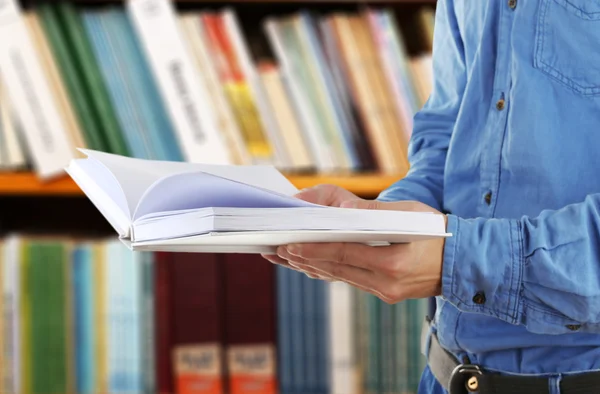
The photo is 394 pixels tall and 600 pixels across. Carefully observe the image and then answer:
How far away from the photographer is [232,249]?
0.69 meters

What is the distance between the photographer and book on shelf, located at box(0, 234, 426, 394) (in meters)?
1.44

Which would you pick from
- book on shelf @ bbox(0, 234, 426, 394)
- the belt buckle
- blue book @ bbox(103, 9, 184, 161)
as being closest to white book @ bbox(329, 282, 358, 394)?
book on shelf @ bbox(0, 234, 426, 394)

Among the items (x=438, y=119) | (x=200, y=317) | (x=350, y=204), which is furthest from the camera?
(x=200, y=317)

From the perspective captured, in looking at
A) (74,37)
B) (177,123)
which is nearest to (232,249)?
(177,123)

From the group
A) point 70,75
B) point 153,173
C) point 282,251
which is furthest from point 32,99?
point 282,251

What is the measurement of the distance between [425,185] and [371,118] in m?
0.66

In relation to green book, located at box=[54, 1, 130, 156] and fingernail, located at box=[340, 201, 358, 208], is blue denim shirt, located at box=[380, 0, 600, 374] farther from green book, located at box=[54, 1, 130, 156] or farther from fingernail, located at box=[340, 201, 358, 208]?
green book, located at box=[54, 1, 130, 156]

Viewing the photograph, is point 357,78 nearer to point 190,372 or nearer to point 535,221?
point 190,372

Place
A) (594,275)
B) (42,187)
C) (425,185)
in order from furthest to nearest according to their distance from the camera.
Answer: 1. (42,187)
2. (425,185)
3. (594,275)

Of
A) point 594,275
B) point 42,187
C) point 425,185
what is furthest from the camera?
point 42,187

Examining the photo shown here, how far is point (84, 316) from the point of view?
147cm

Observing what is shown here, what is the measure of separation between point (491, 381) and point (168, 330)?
2.76ft

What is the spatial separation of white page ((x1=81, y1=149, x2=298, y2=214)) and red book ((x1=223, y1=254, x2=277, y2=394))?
0.66m

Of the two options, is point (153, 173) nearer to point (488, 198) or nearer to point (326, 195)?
point (326, 195)
